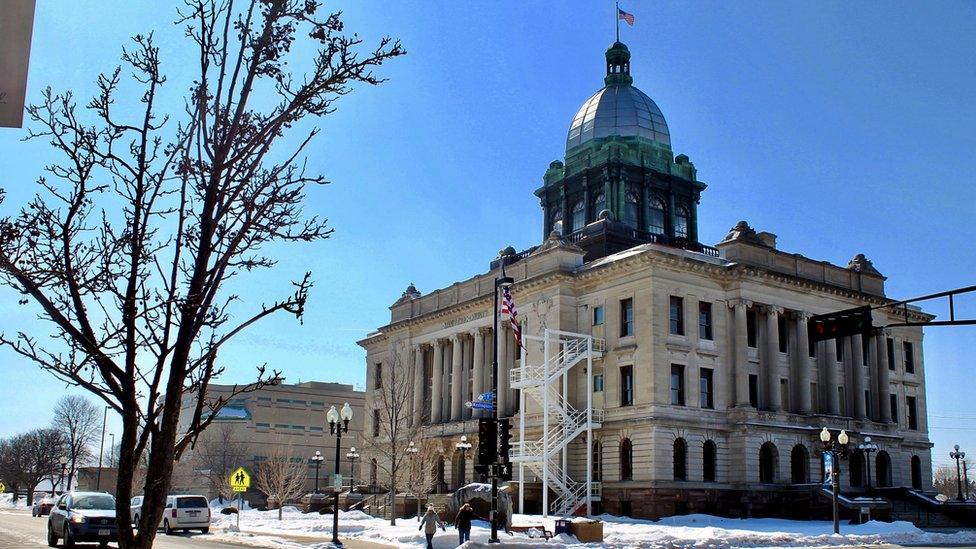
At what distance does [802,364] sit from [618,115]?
26180 mm

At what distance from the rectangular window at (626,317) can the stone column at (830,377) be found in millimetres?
12905

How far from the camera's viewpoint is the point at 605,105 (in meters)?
79.0

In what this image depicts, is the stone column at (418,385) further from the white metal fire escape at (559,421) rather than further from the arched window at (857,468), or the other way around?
the arched window at (857,468)

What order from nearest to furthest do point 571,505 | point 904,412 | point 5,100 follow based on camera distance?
point 5,100 → point 571,505 → point 904,412

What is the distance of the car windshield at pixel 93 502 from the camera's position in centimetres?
3119

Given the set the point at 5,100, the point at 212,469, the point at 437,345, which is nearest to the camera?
the point at 5,100

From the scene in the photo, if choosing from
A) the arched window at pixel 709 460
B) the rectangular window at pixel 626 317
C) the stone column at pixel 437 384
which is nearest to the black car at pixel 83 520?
the rectangular window at pixel 626 317

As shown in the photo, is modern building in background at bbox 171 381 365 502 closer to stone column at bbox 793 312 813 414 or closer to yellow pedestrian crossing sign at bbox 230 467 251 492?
stone column at bbox 793 312 813 414

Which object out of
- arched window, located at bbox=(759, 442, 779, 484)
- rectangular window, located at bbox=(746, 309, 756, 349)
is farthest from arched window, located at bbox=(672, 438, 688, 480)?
rectangular window, located at bbox=(746, 309, 756, 349)

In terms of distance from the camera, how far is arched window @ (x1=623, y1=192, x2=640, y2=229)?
73.8 m

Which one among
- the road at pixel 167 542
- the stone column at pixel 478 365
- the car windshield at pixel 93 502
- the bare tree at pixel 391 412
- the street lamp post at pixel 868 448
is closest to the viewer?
the car windshield at pixel 93 502

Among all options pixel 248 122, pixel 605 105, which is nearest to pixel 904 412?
pixel 605 105

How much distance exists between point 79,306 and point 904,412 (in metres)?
70.7

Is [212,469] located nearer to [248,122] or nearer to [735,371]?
[735,371]
